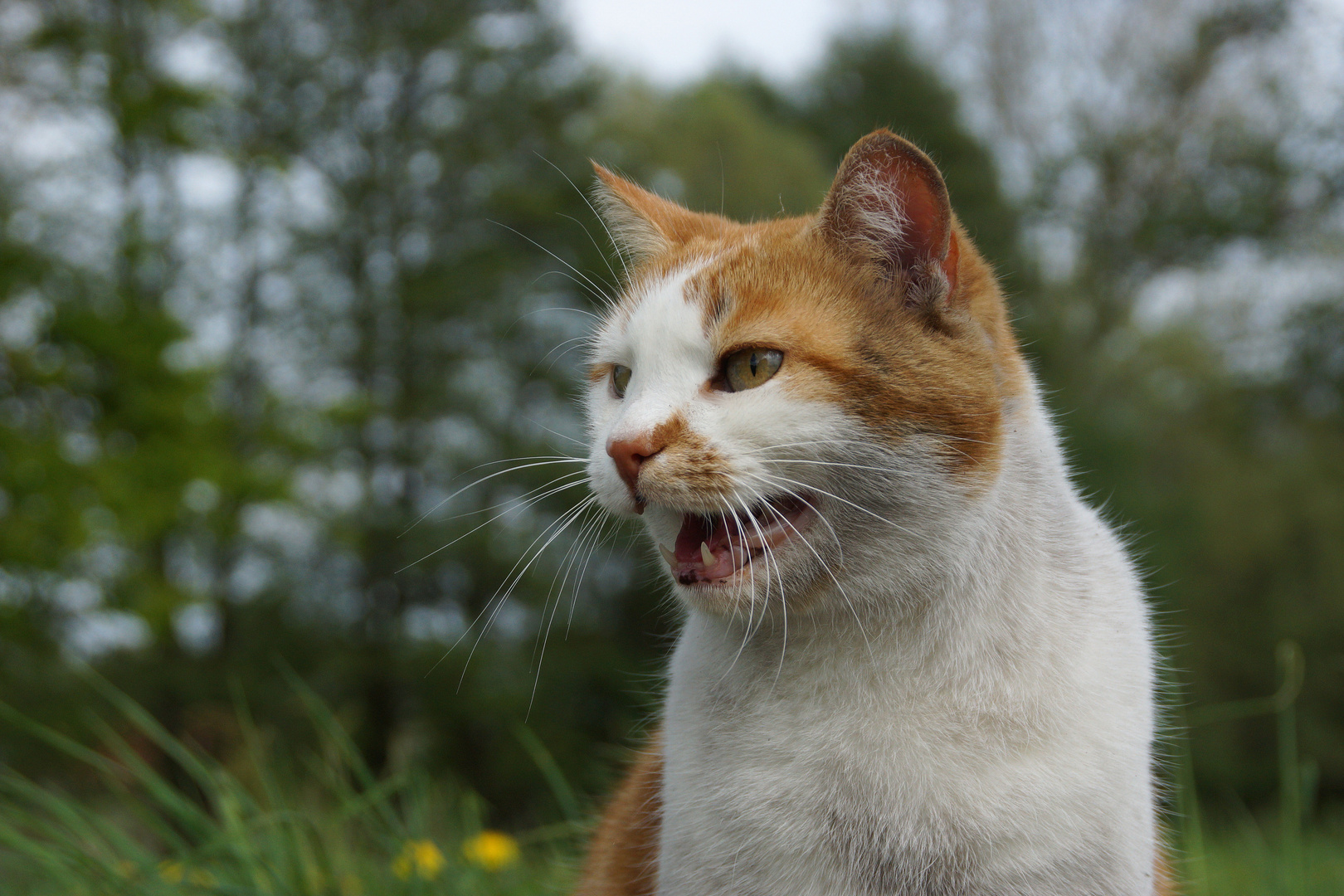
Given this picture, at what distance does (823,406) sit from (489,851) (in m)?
1.79

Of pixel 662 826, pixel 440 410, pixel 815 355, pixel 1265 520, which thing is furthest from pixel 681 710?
pixel 1265 520

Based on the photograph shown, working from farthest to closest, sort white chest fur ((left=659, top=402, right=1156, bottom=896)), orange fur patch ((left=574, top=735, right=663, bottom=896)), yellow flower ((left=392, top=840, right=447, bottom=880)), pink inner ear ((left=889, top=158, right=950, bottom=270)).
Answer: yellow flower ((left=392, top=840, right=447, bottom=880)) < orange fur patch ((left=574, top=735, right=663, bottom=896)) < pink inner ear ((left=889, top=158, right=950, bottom=270)) < white chest fur ((left=659, top=402, right=1156, bottom=896))

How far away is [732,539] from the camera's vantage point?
5.14 ft

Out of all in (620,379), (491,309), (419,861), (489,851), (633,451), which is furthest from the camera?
(491,309)

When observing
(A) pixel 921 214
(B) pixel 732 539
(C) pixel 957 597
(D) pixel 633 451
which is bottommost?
(C) pixel 957 597

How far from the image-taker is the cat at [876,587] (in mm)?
1489

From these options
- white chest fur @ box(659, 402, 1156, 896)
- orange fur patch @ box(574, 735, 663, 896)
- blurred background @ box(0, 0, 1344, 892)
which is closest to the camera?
white chest fur @ box(659, 402, 1156, 896)

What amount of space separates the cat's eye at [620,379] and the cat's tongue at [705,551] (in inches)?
13.9

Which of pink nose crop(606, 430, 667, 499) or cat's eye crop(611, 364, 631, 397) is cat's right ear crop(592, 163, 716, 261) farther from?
pink nose crop(606, 430, 667, 499)

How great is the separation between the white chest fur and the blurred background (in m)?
8.23

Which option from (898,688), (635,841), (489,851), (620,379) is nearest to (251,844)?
(489,851)

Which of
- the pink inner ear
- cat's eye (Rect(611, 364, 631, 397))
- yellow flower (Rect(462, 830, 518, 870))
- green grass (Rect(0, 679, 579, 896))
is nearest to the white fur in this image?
cat's eye (Rect(611, 364, 631, 397))

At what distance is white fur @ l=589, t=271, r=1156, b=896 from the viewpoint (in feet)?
4.87

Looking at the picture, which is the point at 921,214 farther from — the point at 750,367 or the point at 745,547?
the point at 745,547
